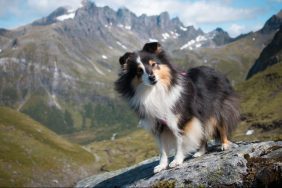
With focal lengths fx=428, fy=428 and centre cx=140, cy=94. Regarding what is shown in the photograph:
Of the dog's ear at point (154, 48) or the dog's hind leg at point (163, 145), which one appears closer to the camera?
the dog's ear at point (154, 48)

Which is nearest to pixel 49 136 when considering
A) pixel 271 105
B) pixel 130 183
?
pixel 271 105

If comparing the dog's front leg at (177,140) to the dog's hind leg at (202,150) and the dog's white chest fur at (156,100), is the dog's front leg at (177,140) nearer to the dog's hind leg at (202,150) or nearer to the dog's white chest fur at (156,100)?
the dog's white chest fur at (156,100)

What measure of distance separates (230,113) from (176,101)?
10.7 ft

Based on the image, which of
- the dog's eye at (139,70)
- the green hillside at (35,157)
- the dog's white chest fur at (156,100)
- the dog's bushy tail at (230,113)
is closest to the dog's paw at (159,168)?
the dog's white chest fur at (156,100)

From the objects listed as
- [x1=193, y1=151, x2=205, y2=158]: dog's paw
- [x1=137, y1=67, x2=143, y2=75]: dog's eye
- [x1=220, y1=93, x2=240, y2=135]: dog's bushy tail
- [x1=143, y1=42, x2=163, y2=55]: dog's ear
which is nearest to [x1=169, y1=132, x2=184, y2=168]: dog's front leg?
[x1=193, y1=151, x2=205, y2=158]: dog's paw

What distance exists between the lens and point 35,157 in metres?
144

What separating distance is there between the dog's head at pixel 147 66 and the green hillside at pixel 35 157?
372 ft

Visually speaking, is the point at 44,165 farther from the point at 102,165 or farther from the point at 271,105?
the point at 271,105

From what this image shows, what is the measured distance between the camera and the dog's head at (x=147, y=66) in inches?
539

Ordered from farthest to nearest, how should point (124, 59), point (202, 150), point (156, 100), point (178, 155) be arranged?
1. point (202, 150)
2. point (178, 155)
3. point (124, 59)
4. point (156, 100)

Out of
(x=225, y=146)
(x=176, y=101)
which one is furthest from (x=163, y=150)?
(x=225, y=146)


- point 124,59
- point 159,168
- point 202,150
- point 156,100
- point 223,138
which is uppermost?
point 124,59

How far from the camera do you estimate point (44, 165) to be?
139m

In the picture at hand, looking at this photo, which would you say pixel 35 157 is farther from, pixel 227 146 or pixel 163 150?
pixel 227 146
